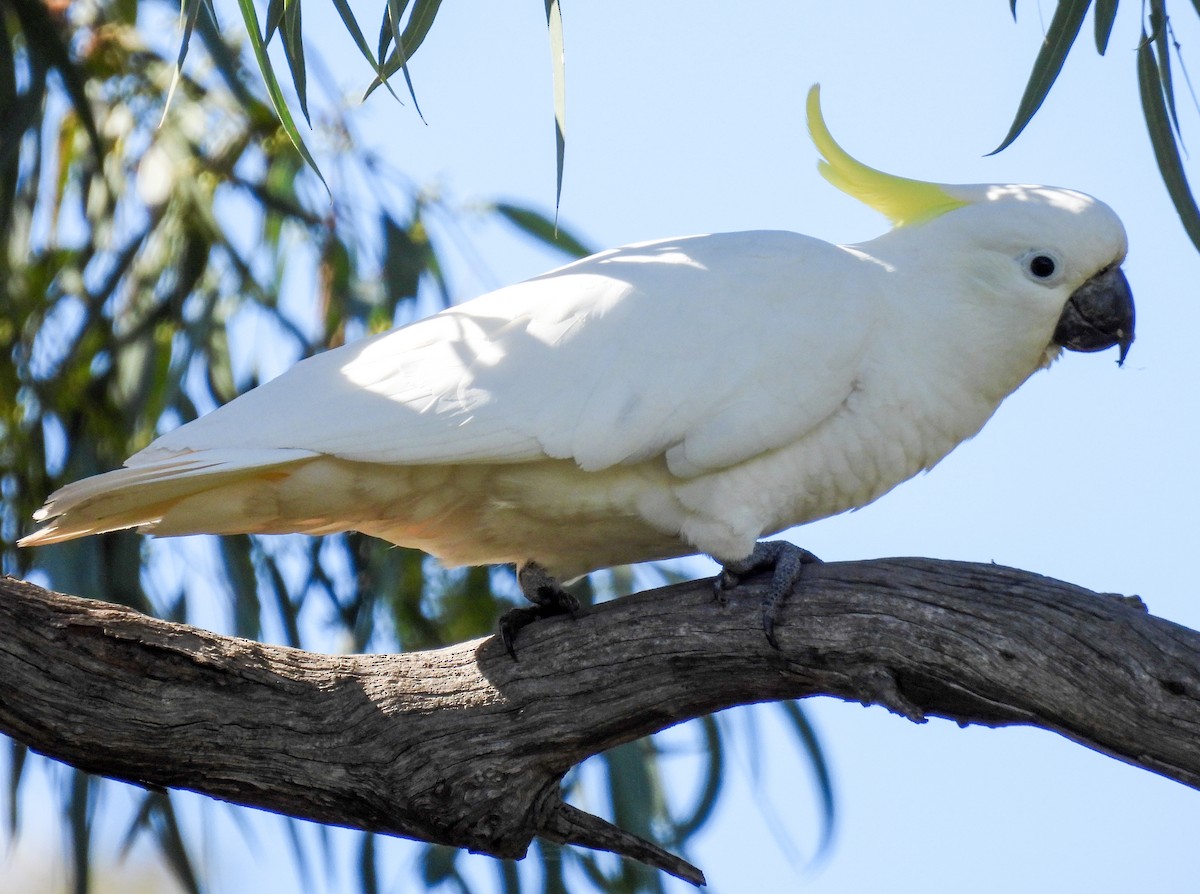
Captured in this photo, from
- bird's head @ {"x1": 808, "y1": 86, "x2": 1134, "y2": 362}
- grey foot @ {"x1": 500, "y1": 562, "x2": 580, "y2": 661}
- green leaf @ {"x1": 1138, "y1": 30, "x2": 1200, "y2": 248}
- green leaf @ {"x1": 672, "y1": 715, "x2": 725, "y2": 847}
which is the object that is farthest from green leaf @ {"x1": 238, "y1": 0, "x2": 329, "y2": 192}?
green leaf @ {"x1": 672, "y1": 715, "x2": 725, "y2": 847}

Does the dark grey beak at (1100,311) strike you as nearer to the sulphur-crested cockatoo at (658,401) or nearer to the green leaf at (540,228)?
the sulphur-crested cockatoo at (658,401)

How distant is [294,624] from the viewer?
283 cm

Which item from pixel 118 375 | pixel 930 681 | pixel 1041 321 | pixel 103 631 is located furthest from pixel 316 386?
pixel 118 375

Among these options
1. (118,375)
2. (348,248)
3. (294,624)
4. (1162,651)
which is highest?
(348,248)

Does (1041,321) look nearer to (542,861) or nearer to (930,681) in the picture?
(930,681)

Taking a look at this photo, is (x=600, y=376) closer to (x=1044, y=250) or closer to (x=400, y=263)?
(x=1044, y=250)

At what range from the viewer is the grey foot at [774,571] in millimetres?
1678

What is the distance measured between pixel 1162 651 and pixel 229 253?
216 centimetres

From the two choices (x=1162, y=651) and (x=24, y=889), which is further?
(x=24, y=889)

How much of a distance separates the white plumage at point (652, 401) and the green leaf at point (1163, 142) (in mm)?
207


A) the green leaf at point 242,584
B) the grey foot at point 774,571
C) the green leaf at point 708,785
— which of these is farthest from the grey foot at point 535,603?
the green leaf at point 242,584

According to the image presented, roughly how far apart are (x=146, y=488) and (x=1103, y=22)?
1265 millimetres

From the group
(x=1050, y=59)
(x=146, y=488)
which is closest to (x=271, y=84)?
(x=146, y=488)

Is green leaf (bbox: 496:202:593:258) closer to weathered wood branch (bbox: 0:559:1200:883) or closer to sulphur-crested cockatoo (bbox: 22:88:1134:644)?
sulphur-crested cockatoo (bbox: 22:88:1134:644)
